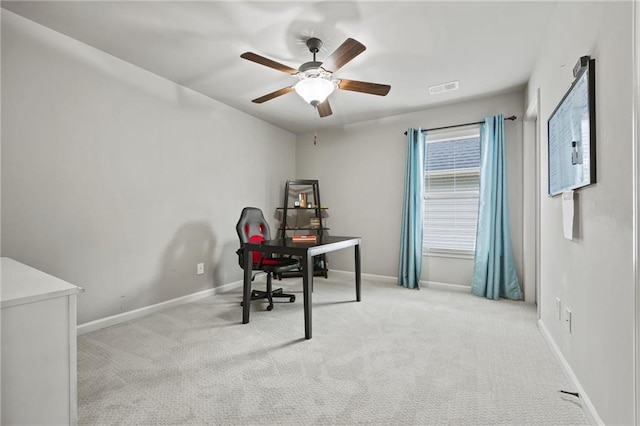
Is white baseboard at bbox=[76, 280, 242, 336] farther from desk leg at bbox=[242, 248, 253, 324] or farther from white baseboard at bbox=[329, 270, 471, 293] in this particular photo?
white baseboard at bbox=[329, 270, 471, 293]

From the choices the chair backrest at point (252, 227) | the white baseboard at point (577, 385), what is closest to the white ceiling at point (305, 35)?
the chair backrest at point (252, 227)

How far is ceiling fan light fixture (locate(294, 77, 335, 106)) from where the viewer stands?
2395 mm

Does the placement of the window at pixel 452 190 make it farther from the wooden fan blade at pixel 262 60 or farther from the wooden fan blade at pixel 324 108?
the wooden fan blade at pixel 262 60

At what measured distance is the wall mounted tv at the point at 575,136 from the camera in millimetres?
1417

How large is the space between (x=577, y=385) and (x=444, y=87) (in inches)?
116

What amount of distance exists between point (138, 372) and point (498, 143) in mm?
4055

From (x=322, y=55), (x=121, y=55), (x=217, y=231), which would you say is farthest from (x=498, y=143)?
(x=121, y=55)

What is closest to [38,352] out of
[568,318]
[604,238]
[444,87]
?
[604,238]

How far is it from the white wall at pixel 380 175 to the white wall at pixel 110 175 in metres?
1.57

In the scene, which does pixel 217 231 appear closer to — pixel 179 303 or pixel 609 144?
pixel 179 303

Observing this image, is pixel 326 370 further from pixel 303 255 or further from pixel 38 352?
pixel 38 352

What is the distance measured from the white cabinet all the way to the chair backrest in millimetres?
1977

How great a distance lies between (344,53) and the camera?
6.72ft

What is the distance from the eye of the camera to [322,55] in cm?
272
